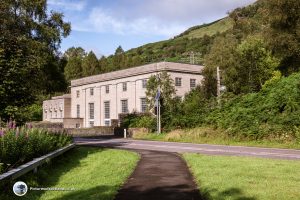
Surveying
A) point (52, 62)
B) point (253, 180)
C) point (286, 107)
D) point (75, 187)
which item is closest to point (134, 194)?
point (75, 187)

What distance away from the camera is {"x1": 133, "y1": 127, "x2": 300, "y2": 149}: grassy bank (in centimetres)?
2633

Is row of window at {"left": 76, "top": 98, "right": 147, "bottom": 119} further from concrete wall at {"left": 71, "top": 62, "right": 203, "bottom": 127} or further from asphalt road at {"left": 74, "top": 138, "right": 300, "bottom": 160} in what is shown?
asphalt road at {"left": 74, "top": 138, "right": 300, "bottom": 160}

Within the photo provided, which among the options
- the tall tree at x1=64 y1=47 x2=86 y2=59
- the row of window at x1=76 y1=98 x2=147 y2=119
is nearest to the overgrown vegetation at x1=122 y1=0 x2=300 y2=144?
the row of window at x1=76 y1=98 x2=147 y2=119

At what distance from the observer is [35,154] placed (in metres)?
13.8

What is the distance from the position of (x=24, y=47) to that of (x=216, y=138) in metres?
16.7

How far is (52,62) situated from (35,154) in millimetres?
22208

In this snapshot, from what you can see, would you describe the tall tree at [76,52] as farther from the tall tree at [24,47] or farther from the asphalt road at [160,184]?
the asphalt road at [160,184]

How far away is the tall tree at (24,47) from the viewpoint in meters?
16.4

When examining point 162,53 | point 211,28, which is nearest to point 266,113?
point 162,53

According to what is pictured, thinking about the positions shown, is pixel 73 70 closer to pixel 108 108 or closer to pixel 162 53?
pixel 108 108

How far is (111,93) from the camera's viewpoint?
6700cm

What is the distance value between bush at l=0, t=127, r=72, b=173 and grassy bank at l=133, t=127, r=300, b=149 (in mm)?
15867

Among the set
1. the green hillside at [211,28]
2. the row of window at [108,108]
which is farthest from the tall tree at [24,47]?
the green hillside at [211,28]

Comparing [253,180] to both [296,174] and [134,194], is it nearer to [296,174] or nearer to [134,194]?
[296,174]
